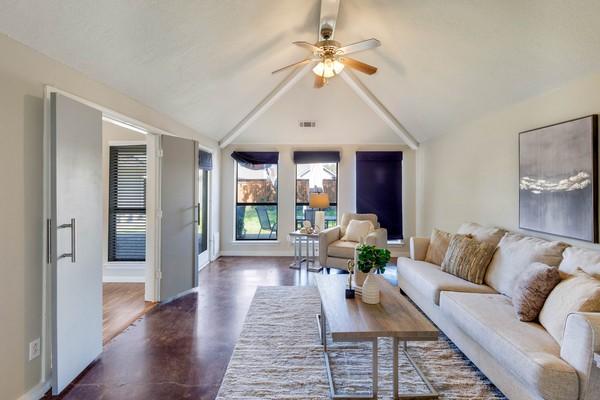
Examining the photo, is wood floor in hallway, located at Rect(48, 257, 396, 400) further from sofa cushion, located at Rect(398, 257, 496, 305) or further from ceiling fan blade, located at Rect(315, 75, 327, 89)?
ceiling fan blade, located at Rect(315, 75, 327, 89)

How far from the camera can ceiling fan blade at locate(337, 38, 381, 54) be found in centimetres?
265

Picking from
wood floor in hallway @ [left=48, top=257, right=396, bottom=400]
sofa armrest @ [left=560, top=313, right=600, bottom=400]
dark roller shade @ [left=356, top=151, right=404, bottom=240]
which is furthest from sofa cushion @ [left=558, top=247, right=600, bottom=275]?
dark roller shade @ [left=356, top=151, right=404, bottom=240]

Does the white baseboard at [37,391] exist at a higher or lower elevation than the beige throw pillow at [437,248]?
lower

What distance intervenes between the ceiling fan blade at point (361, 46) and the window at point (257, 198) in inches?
149

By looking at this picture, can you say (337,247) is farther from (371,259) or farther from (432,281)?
(371,259)

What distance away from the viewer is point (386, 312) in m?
2.18

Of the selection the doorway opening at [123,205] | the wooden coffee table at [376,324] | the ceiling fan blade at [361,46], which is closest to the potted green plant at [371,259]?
the wooden coffee table at [376,324]

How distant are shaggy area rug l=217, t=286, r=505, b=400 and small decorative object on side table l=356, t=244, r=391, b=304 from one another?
52 cm

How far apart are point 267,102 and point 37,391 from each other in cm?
433

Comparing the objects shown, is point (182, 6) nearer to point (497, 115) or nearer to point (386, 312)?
point (386, 312)

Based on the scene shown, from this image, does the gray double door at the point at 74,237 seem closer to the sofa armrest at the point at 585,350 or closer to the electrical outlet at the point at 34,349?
the electrical outlet at the point at 34,349

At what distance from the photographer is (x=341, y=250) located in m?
4.64

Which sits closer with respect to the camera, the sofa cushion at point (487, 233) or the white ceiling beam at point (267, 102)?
the sofa cushion at point (487, 233)

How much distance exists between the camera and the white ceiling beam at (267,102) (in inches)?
183
